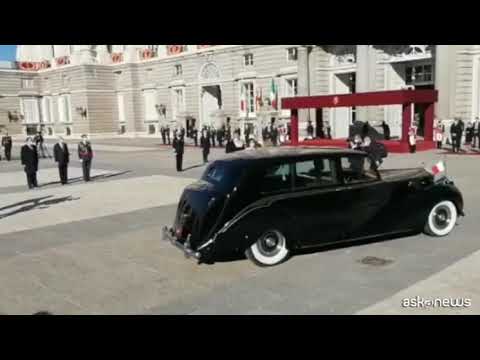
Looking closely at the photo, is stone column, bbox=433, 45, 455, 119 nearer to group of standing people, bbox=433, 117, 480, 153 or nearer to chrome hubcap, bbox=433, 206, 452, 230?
group of standing people, bbox=433, 117, 480, 153

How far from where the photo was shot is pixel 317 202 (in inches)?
279

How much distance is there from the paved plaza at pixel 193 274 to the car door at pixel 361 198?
1.16 feet

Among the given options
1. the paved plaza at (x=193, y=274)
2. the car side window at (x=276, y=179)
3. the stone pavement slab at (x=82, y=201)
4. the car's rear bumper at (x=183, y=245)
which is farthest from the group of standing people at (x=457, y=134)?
the car's rear bumper at (x=183, y=245)

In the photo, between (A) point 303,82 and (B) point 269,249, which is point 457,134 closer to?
(A) point 303,82

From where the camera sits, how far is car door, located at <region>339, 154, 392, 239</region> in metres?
7.33

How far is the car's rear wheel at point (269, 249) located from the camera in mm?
6887

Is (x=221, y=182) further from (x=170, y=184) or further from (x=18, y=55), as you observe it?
(x=18, y=55)

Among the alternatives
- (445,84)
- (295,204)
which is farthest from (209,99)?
(295,204)

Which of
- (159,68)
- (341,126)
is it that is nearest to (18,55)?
(159,68)

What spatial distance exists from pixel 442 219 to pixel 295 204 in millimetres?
2886

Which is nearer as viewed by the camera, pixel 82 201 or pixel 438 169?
pixel 438 169

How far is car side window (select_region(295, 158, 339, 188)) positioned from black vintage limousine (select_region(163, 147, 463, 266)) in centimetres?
2

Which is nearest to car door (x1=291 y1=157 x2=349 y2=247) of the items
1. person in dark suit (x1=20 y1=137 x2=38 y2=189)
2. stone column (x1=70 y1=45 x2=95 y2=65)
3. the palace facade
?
person in dark suit (x1=20 y1=137 x2=38 y2=189)

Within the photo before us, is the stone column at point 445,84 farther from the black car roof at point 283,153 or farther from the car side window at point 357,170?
the black car roof at point 283,153
